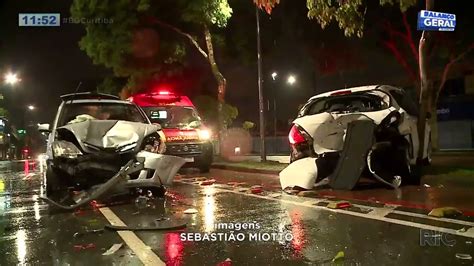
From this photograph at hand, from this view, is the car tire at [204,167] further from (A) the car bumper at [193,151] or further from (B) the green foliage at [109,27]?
(B) the green foliage at [109,27]

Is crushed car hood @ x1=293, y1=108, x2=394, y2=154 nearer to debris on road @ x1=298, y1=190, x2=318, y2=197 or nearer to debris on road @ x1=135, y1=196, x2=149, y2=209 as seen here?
debris on road @ x1=298, y1=190, x2=318, y2=197

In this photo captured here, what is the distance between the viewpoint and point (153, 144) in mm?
8227

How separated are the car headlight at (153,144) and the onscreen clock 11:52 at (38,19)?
14884 mm

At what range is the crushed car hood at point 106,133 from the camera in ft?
25.7

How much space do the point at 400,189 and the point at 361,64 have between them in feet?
52.2

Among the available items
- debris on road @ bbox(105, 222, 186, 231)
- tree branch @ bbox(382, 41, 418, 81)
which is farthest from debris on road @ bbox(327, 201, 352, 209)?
tree branch @ bbox(382, 41, 418, 81)

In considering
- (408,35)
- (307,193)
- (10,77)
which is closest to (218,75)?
(408,35)

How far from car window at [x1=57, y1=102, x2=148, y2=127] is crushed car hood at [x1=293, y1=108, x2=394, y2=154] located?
3.11 meters

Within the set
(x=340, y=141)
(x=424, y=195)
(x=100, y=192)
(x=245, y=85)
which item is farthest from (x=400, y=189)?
(x=245, y=85)

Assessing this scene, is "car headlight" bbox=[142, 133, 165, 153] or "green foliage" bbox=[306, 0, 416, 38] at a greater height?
"green foliage" bbox=[306, 0, 416, 38]

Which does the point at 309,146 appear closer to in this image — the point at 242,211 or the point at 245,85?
the point at 242,211

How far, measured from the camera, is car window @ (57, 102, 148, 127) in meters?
9.31

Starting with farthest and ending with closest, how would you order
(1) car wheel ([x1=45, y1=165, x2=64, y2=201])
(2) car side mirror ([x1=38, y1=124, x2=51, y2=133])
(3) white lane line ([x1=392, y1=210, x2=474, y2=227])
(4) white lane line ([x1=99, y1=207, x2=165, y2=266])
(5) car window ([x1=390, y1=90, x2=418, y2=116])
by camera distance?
(5) car window ([x1=390, y1=90, x2=418, y2=116]) < (2) car side mirror ([x1=38, y1=124, x2=51, y2=133]) < (1) car wheel ([x1=45, y1=165, x2=64, y2=201]) < (3) white lane line ([x1=392, y1=210, x2=474, y2=227]) < (4) white lane line ([x1=99, y1=207, x2=165, y2=266])

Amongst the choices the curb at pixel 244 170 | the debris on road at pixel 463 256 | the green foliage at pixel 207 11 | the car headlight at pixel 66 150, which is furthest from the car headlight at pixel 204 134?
the debris on road at pixel 463 256
